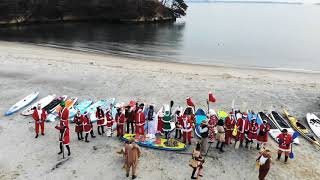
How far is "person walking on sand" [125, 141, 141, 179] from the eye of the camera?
38.3 feet

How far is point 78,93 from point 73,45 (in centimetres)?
2874

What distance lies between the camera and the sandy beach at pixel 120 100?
1295 centimetres

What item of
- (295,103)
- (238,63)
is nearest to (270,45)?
(238,63)

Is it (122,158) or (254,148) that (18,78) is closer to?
(122,158)

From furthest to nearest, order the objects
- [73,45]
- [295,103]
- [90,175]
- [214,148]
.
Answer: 1. [73,45]
2. [295,103]
3. [214,148]
4. [90,175]

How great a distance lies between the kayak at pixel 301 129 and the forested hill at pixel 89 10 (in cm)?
6642

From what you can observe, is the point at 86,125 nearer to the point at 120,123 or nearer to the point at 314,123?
the point at 120,123

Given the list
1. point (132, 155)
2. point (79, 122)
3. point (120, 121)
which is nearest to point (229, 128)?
point (120, 121)

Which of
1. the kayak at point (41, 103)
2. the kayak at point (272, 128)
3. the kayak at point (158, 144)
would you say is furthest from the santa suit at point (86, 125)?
the kayak at point (272, 128)

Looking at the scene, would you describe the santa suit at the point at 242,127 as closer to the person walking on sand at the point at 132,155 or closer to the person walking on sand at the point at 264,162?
the person walking on sand at the point at 264,162

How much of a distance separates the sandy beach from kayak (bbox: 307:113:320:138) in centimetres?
60

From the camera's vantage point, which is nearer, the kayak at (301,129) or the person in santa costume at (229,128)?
the person in santa costume at (229,128)

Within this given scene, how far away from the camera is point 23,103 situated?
18922 millimetres

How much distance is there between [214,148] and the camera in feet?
48.4
